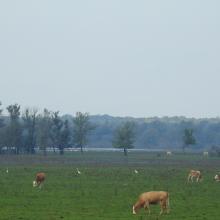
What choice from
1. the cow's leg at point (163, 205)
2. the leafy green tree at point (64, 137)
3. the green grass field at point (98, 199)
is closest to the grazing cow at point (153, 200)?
the cow's leg at point (163, 205)

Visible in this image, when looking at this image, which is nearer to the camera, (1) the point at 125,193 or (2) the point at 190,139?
(1) the point at 125,193

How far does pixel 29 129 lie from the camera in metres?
124

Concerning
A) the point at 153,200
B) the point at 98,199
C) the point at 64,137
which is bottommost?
the point at 98,199

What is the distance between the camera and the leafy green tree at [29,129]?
12260cm

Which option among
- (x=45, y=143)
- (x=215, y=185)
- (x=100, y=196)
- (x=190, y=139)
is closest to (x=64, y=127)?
(x=45, y=143)

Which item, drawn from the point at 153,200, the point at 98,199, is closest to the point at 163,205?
the point at 153,200

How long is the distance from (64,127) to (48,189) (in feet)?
283

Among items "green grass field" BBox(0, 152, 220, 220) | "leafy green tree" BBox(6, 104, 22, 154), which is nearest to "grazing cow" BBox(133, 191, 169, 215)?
"green grass field" BBox(0, 152, 220, 220)

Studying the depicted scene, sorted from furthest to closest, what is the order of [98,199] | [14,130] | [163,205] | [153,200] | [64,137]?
[64,137], [14,130], [98,199], [153,200], [163,205]

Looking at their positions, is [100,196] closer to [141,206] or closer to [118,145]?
[141,206]

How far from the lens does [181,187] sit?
43.2 metres

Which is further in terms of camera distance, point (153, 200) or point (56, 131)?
point (56, 131)

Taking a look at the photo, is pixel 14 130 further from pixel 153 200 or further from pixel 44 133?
pixel 153 200

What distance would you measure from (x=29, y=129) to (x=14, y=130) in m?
6.70
